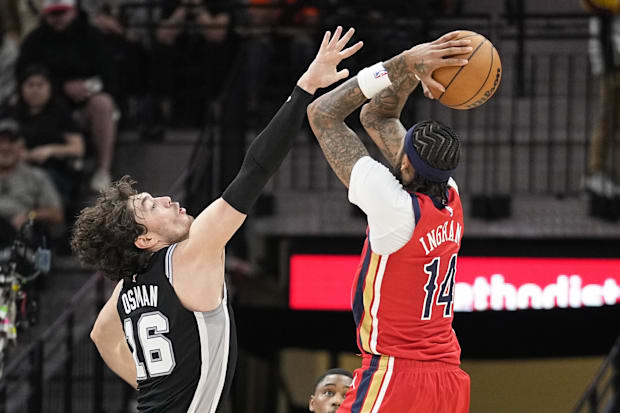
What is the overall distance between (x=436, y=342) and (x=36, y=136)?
22.7ft

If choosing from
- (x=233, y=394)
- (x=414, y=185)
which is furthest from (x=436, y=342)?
(x=233, y=394)

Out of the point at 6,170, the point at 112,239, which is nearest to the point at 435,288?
the point at 112,239

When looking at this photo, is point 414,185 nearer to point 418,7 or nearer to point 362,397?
point 362,397

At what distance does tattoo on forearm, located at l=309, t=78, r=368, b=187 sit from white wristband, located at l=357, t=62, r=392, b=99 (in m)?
0.04

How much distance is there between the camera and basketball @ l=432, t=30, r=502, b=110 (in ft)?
16.2

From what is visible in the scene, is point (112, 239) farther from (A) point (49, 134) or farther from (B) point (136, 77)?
(B) point (136, 77)

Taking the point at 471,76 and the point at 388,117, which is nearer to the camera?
the point at 471,76

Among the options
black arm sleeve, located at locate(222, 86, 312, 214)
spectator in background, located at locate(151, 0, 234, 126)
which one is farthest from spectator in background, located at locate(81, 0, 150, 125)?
black arm sleeve, located at locate(222, 86, 312, 214)

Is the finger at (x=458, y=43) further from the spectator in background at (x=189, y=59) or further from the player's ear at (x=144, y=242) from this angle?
the spectator in background at (x=189, y=59)

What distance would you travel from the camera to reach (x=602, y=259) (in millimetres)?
10227

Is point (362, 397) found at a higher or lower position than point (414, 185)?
lower

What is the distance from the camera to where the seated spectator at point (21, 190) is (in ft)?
33.9

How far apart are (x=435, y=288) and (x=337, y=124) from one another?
882mm

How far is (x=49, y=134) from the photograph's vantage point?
10.9 m
